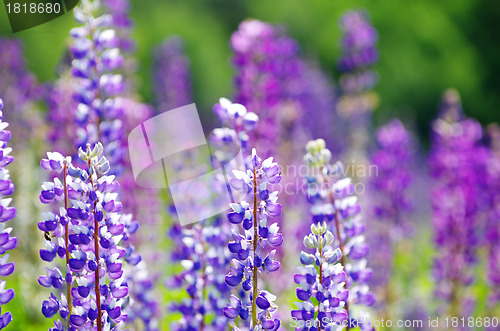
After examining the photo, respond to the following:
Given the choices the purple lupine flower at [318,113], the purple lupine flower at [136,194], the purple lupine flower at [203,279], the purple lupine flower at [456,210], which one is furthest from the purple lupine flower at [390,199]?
the purple lupine flower at [203,279]

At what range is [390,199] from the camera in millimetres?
5031

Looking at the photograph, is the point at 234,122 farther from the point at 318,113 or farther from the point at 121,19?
the point at 318,113

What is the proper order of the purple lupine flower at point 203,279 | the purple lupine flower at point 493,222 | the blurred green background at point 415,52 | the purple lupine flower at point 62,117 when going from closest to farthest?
the purple lupine flower at point 203,279 → the purple lupine flower at point 62,117 → the purple lupine flower at point 493,222 → the blurred green background at point 415,52

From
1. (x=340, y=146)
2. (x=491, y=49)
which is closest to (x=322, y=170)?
(x=340, y=146)

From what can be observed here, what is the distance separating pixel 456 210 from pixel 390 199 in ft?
2.34

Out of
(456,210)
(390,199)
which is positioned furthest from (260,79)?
(456,210)

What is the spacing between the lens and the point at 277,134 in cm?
447

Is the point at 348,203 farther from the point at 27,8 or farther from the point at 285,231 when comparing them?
the point at 27,8

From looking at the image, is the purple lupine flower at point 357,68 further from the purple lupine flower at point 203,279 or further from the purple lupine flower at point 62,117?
the purple lupine flower at point 203,279

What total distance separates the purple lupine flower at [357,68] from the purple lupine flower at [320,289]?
3.85 meters

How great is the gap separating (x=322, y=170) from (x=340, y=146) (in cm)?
458

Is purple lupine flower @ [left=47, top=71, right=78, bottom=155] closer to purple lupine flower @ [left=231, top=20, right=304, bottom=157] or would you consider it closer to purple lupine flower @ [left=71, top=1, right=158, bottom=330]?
purple lupine flower @ [left=71, top=1, right=158, bottom=330]

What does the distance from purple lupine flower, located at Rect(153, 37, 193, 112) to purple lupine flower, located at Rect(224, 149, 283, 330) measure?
4635 millimetres

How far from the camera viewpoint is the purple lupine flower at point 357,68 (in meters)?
5.90
